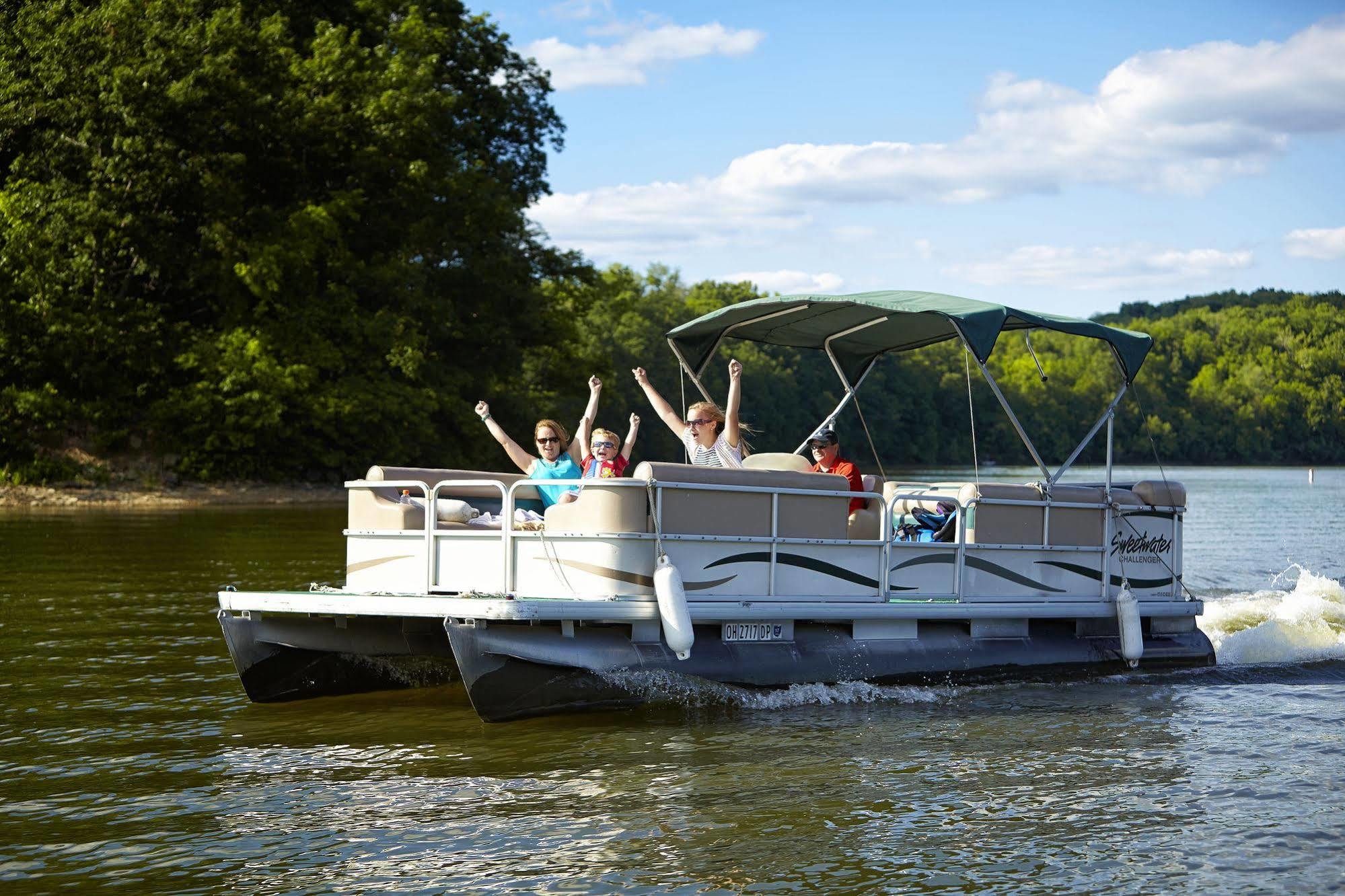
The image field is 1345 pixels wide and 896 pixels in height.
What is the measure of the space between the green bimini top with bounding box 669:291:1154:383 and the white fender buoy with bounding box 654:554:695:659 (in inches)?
101

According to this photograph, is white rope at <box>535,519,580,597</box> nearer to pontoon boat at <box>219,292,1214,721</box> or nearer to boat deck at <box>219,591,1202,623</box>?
pontoon boat at <box>219,292,1214,721</box>

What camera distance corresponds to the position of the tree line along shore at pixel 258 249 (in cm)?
3434

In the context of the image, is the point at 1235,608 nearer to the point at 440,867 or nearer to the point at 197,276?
the point at 440,867

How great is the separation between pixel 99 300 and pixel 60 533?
1243 centimetres

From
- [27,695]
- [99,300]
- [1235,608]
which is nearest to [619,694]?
[27,695]

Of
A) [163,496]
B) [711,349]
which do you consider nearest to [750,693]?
[711,349]

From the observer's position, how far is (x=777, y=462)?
35.8ft

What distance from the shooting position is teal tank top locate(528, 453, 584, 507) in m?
9.77

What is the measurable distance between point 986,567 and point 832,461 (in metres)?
1.43

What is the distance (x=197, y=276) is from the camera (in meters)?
36.6

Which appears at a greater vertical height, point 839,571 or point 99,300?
point 99,300

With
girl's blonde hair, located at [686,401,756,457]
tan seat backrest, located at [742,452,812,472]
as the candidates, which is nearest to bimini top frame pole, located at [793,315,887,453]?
tan seat backrest, located at [742,452,812,472]

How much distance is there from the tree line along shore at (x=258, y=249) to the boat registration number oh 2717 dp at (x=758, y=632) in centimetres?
2741

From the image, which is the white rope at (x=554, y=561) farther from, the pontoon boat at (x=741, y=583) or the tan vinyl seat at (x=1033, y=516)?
the tan vinyl seat at (x=1033, y=516)
